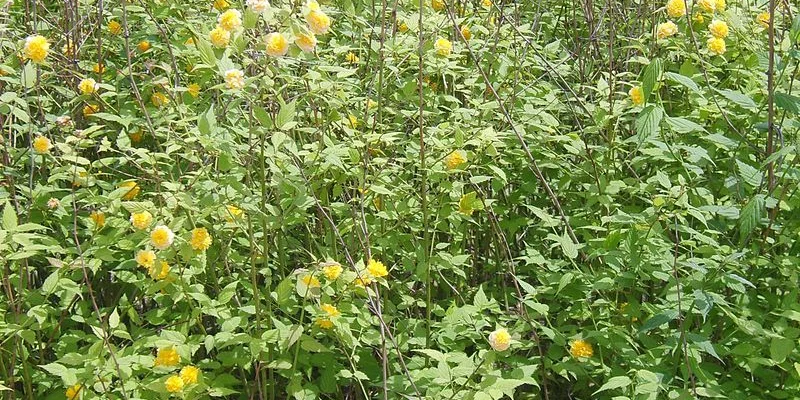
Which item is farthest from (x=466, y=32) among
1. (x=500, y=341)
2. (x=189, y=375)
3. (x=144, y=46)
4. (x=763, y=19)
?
(x=189, y=375)

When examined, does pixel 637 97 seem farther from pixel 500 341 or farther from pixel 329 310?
pixel 329 310

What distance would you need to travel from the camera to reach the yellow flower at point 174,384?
1.95m

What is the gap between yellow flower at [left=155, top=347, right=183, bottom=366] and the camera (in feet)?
6.57

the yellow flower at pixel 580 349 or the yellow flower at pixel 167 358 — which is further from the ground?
the yellow flower at pixel 167 358

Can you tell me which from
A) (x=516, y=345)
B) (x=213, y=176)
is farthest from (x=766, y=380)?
(x=213, y=176)

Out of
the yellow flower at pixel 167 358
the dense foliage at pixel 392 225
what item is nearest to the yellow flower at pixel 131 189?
the dense foliage at pixel 392 225

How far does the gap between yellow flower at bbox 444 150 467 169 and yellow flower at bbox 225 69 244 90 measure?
Result: 0.58 meters

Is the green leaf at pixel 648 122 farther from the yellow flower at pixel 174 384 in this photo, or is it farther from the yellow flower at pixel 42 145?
the yellow flower at pixel 42 145

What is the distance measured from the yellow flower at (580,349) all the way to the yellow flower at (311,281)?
626 mm

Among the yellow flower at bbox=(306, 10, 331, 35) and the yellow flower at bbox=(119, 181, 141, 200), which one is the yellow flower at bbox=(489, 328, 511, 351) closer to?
the yellow flower at bbox=(306, 10, 331, 35)

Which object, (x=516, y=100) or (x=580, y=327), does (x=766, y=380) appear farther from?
(x=516, y=100)

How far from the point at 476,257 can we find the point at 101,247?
104 centimetres

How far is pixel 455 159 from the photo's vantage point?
7.32ft

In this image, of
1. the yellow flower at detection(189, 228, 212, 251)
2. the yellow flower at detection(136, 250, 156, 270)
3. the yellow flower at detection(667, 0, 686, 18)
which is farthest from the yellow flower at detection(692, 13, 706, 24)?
the yellow flower at detection(136, 250, 156, 270)
